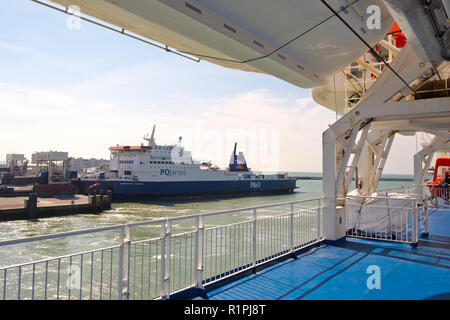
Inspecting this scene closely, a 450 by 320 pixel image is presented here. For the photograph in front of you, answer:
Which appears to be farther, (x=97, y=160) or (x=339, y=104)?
(x=97, y=160)

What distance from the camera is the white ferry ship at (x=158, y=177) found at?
3391 centimetres

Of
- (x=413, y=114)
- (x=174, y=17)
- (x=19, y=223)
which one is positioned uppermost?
(x=174, y=17)

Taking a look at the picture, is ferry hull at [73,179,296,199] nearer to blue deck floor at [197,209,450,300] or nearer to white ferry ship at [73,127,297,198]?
white ferry ship at [73,127,297,198]

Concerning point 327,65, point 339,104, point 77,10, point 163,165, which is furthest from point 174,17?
point 163,165

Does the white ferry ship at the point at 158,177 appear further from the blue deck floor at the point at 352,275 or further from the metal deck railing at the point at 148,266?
the blue deck floor at the point at 352,275

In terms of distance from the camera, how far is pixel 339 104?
12.3 metres

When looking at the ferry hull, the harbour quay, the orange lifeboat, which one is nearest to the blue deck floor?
the orange lifeboat

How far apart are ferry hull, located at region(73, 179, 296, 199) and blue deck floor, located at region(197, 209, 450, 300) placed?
2596 cm

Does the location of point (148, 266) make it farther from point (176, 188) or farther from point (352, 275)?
point (176, 188)

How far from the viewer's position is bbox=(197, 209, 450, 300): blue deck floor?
3.94m

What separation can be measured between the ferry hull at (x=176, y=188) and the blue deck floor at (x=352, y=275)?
26.0 m
